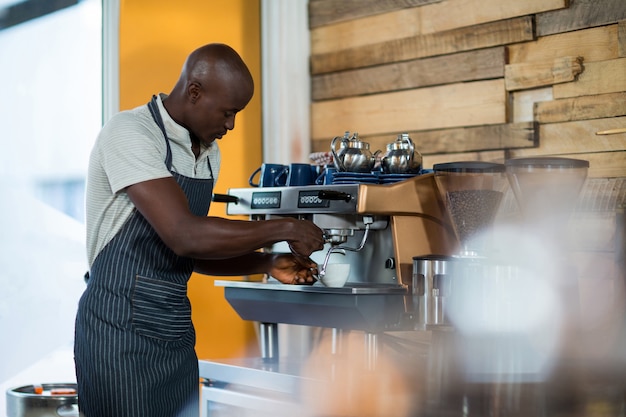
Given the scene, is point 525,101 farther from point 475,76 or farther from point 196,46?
point 196,46

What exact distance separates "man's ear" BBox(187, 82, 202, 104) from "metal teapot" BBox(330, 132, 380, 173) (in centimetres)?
65

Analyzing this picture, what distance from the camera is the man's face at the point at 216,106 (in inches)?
76.7

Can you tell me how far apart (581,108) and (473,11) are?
0.63 m

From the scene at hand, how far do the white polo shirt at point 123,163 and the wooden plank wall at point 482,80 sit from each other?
4.13 ft

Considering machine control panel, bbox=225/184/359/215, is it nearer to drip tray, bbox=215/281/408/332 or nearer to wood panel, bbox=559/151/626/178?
drip tray, bbox=215/281/408/332

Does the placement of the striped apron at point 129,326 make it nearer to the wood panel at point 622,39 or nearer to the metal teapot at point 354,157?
the metal teapot at point 354,157

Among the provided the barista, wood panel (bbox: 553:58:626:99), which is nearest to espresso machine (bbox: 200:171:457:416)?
the barista

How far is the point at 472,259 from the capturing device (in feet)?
6.89

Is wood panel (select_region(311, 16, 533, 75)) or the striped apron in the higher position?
wood panel (select_region(311, 16, 533, 75))

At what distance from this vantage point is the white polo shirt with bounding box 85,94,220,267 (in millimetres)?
1857

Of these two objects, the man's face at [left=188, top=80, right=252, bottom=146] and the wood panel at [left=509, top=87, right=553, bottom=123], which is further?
the wood panel at [left=509, top=87, right=553, bottom=123]

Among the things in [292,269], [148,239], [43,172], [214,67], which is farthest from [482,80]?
[43,172]

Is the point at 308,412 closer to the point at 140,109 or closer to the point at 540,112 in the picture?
the point at 140,109

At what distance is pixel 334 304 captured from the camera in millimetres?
2266
